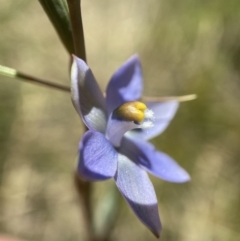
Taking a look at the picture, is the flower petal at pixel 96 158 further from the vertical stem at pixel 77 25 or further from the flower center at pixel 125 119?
the vertical stem at pixel 77 25

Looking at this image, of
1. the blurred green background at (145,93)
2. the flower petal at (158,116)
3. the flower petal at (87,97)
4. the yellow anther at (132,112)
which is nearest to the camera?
the flower petal at (87,97)

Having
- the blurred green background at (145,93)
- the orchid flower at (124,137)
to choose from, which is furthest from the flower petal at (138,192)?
the blurred green background at (145,93)

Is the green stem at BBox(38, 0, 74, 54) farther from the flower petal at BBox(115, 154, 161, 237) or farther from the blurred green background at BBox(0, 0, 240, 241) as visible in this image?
the blurred green background at BBox(0, 0, 240, 241)

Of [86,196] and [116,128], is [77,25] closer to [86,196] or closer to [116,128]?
[116,128]

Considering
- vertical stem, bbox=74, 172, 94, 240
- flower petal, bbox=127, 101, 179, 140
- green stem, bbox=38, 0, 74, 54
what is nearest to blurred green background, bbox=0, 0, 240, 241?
vertical stem, bbox=74, 172, 94, 240

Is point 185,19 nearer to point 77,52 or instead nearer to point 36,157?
point 36,157

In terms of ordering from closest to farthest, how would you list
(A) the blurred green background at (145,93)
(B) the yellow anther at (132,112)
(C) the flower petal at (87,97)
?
(C) the flower petal at (87,97), (B) the yellow anther at (132,112), (A) the blurred green background at (145,93)
